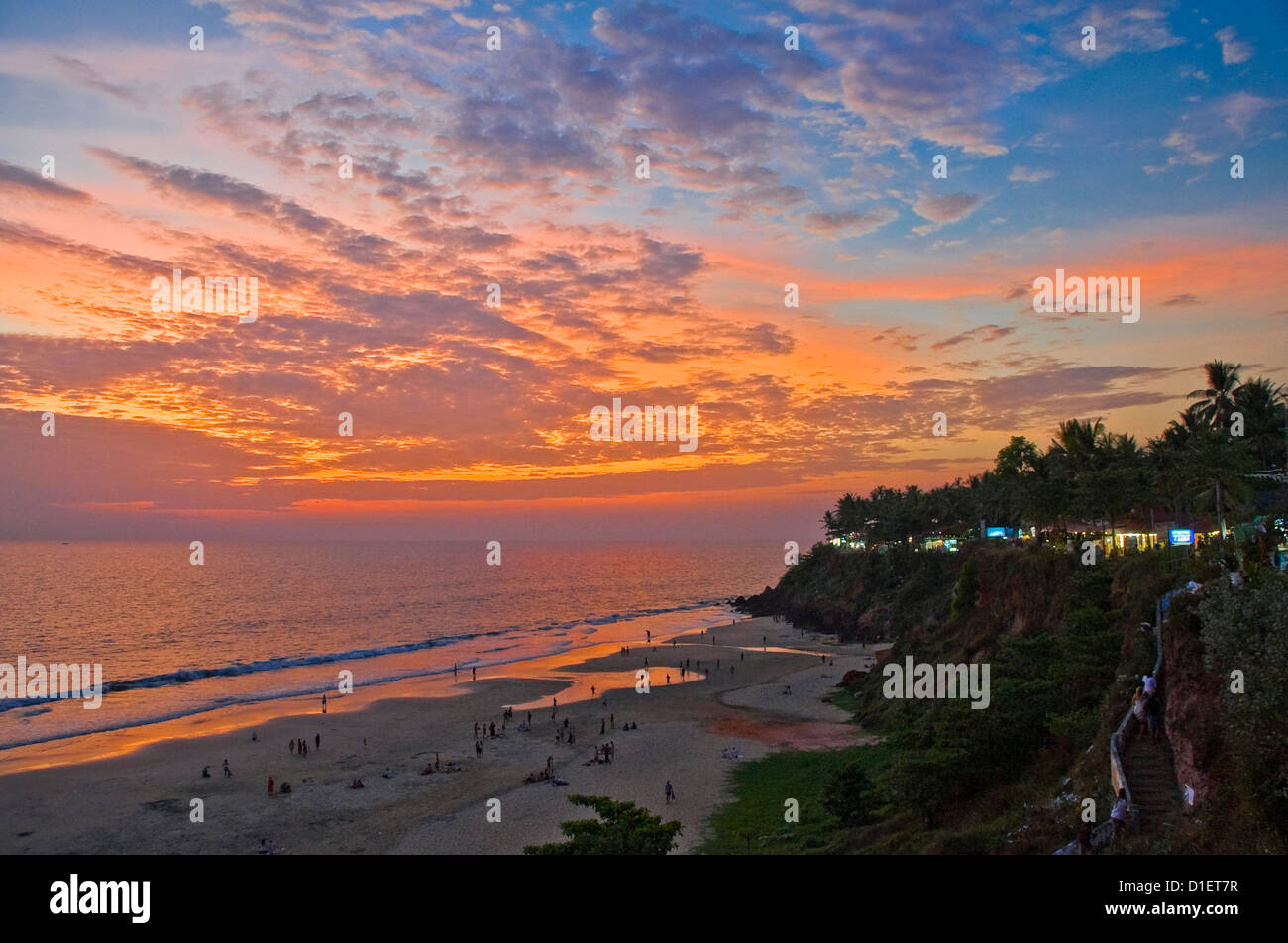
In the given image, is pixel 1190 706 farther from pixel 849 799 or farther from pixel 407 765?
pixel 407 765

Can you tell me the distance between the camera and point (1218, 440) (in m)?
41.6

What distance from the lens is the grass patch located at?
28047 millimetres

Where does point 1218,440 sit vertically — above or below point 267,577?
above

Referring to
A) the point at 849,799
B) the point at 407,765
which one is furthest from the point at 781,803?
the point at 407,765

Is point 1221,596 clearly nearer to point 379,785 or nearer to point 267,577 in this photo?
point 379,785

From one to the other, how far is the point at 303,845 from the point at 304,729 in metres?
21.0

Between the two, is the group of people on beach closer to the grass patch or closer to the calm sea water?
the calm sea water

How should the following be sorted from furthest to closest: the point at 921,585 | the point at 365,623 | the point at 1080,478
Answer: the point at 365,623, the point at 921,585, the point at 1080,478

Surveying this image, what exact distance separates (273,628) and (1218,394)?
332ft

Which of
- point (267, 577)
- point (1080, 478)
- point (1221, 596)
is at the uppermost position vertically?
point (1080, 478)

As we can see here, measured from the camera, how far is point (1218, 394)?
52438 mm

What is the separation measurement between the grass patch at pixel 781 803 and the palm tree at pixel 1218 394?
34.4 meters

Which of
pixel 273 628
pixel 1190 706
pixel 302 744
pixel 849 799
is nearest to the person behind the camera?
pixel 1190 706
